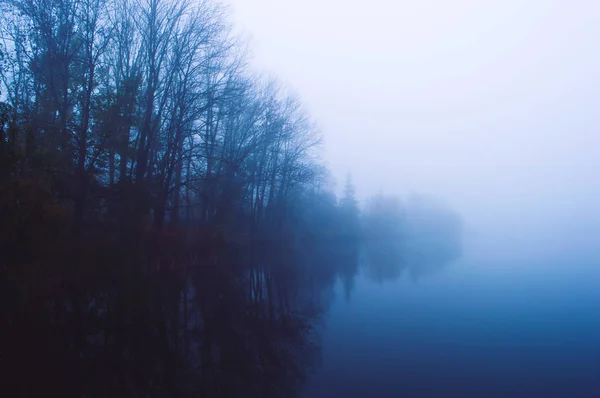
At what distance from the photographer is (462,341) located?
8305 millimetres

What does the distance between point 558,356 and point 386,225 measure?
6379cm

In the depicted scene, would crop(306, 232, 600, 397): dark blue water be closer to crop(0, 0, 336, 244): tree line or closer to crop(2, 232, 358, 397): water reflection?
crop(2, 232, 358, 397): water reflection

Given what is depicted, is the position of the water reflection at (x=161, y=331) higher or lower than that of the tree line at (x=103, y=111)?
lower

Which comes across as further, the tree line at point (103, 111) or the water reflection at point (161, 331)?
the tree line at point (103, 111)

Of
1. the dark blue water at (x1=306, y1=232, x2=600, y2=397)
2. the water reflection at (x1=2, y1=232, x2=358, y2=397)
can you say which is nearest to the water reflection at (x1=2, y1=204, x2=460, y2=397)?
the water reflection at (x1=2, y1=232, x2=358, y2=397)

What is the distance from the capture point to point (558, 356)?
7.36 m

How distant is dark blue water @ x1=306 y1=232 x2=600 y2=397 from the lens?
6000 millimetres

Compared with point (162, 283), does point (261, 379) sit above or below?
below

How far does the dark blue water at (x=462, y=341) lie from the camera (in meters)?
6.00

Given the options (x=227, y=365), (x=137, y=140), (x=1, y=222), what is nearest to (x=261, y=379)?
(x=227, y=365)

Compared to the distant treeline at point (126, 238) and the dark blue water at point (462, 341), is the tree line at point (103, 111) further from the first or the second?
the dark blue water at point (462, 341)

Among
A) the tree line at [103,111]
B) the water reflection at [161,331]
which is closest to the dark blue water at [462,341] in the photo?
the water reflection at [161,331]

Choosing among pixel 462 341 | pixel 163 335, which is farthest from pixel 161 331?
pixel 462 341

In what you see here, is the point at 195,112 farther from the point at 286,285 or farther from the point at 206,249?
the point at 286,285
